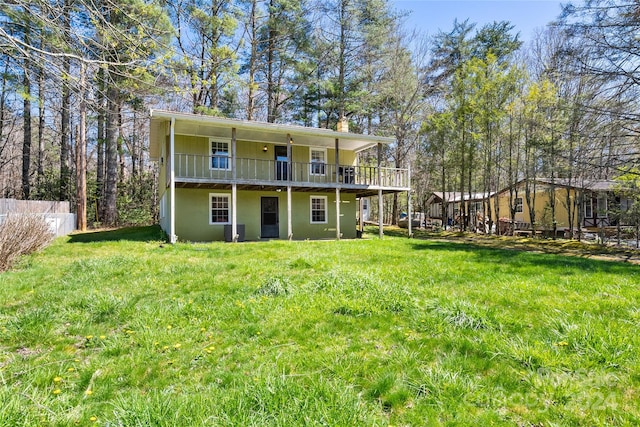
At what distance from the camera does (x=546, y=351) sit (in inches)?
119

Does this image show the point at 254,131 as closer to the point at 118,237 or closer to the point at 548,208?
the point at 118,237

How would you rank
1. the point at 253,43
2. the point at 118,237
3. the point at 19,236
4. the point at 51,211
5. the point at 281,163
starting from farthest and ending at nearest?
the point at 253,43 < the point at 281,163 < the point at 51,211 < the point at 118,237 < the point at 19,236

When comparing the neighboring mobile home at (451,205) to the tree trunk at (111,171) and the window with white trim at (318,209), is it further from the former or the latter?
the tree trunk at (111,171)

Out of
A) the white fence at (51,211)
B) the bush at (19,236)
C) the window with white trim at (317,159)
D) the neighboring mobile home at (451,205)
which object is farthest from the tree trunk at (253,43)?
the neighboring mobile home at (451,205)

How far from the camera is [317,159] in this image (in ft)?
54.6

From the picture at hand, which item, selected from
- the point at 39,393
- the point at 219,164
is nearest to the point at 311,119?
the point at 219,164

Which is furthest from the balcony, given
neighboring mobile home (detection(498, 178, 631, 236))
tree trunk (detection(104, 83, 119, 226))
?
neighboring mobile home (detection(498, 178, 631, 236))

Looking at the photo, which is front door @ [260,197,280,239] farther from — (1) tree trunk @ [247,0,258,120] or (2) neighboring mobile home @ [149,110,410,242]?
(1) tree trunk @ [247,0,258,120]

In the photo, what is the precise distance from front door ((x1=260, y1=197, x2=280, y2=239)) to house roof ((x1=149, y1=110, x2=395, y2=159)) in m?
2.84

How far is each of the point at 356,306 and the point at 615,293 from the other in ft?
13.0

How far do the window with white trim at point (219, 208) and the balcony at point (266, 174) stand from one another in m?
0.91

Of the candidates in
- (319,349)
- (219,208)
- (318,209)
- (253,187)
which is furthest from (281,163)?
(319,349)

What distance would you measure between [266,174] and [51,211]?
9.48m

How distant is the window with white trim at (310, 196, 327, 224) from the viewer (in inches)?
658
